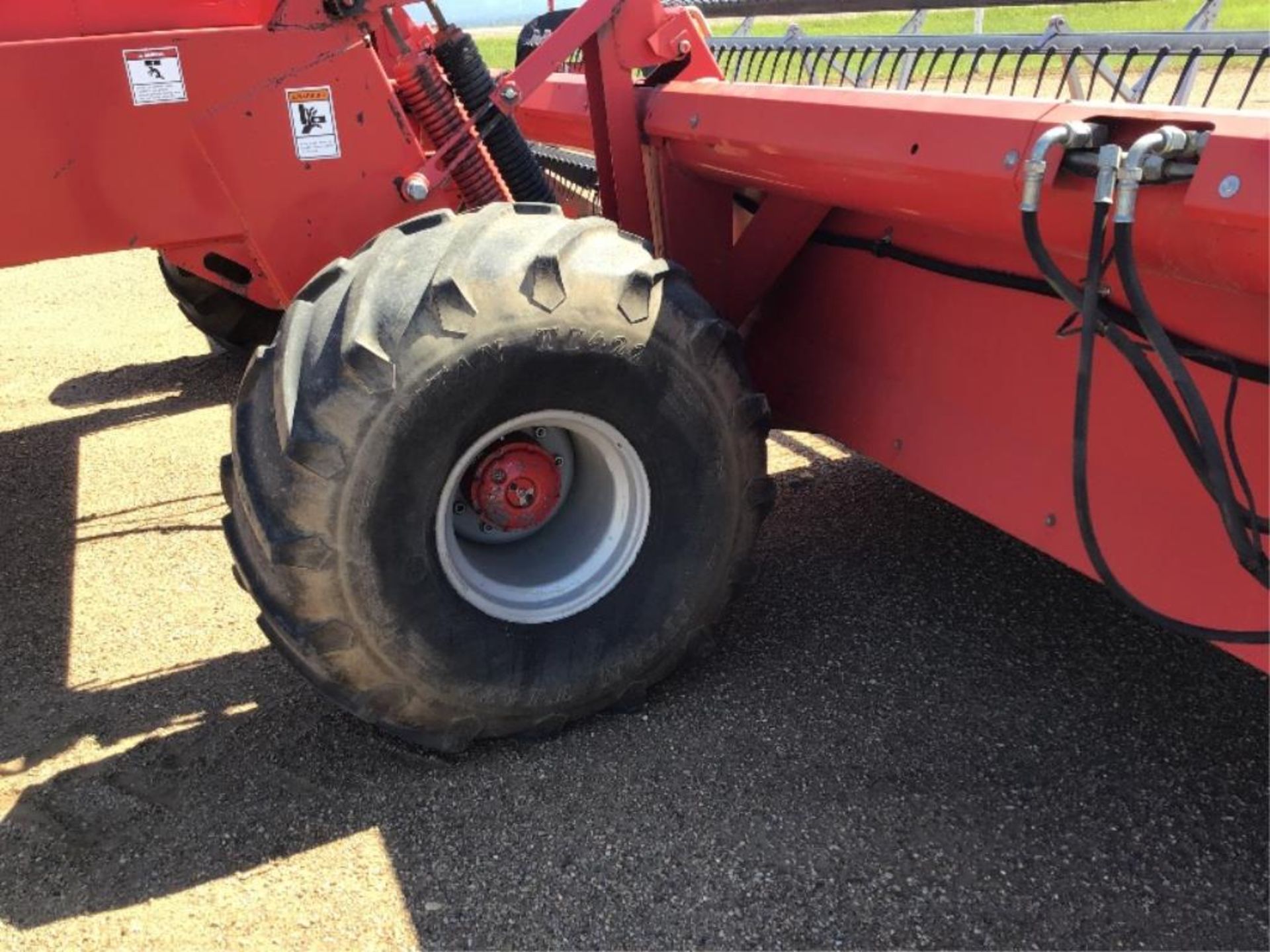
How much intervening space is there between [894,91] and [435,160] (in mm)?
1111

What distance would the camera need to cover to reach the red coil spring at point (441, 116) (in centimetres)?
291

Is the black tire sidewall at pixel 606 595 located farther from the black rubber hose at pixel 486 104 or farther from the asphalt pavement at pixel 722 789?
the black rubber hose at pixel 486 104

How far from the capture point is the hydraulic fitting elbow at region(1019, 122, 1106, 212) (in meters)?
1.76

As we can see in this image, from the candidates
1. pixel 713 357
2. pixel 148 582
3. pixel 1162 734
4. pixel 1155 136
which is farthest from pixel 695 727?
pixel 148 582

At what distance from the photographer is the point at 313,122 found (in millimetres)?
2688

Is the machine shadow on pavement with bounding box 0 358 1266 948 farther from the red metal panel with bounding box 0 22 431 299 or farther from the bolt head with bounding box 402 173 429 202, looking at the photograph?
the bolt head with bounding box 402 173 429 202

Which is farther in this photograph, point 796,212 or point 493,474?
point 796,212

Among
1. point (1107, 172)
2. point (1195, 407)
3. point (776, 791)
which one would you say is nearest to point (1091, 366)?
point (1195, 407)

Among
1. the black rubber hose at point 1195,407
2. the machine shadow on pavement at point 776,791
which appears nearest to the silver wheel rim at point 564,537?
the machine shadow on pavement at point 776,791

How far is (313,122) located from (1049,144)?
5.39ft

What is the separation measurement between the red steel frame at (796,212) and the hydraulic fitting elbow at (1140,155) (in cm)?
5

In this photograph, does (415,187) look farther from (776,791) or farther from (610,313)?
(776,791)

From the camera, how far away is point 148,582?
3.43 m

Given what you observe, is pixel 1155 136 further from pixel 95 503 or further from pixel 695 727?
pixel 95 503
